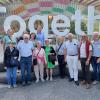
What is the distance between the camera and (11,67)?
37.2 ft

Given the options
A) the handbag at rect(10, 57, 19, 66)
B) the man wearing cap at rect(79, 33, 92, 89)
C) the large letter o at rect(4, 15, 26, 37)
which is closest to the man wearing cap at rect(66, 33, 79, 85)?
the man wearing cap at rect(79, 33, 92, 89)

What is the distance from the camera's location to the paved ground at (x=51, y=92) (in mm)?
10778

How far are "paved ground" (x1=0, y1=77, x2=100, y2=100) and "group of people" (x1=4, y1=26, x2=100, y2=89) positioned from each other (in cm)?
22

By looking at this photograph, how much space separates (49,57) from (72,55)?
2.52 ft

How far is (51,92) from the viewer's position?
11.1 meters

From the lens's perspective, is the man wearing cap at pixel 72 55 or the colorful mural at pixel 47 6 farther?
the colorful mural at pixel 47 6

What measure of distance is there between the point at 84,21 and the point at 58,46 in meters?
2.42

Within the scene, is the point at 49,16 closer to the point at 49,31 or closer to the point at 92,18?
the point at 49,31

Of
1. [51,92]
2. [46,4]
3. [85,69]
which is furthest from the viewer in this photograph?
[46,4]

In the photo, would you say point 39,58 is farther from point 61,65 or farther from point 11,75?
point 11,75

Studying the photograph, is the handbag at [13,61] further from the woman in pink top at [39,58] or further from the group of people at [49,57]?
the woman in pink top at [39,58]

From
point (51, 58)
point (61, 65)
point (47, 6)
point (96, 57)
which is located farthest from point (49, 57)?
point (47, 6)

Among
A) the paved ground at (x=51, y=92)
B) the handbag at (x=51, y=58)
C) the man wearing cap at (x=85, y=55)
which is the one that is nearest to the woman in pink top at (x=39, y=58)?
the handbag at (x=51, y=58)

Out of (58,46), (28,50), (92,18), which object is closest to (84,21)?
(92,18)
